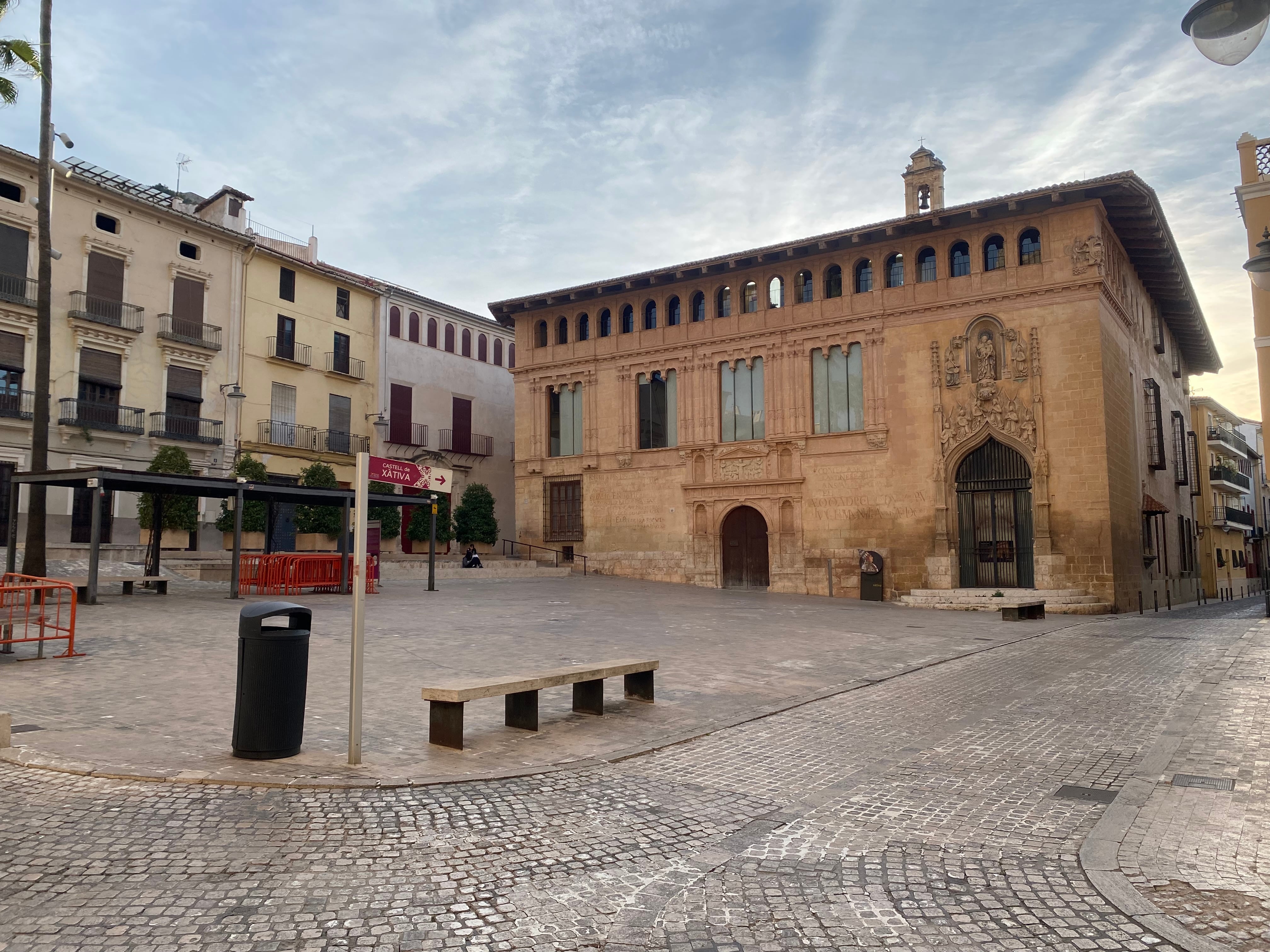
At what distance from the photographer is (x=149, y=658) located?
1102 centimetres

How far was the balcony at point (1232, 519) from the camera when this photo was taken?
56.7 m

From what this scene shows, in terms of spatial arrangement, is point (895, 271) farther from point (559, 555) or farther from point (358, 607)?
point (358, 607)

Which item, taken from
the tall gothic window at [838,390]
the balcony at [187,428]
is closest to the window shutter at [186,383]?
the balcony at [187,428]

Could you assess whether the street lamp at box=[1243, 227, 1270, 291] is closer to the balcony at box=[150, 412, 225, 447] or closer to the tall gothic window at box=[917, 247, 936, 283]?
the tall gothic window at box=[917, 247, 936, 283]

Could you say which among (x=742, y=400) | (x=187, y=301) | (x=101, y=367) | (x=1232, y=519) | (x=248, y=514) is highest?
(x=187, y=301)

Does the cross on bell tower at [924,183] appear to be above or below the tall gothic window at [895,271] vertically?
above

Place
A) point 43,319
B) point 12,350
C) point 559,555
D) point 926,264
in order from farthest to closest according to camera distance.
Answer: point 559,555 → point 926,264 → point 12,350 → point 43,319

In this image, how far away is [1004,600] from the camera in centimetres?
2558

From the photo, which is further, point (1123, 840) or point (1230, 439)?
point (1230, 439)

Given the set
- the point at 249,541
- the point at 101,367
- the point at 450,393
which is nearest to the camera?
the point at 101,367

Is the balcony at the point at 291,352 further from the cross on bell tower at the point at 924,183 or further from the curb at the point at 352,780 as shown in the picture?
the curb at the point at 352,780

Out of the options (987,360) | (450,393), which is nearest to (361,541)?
(987,360)

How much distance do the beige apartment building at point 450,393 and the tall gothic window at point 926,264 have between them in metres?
17.6

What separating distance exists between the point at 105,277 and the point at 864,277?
2566 centimetres
